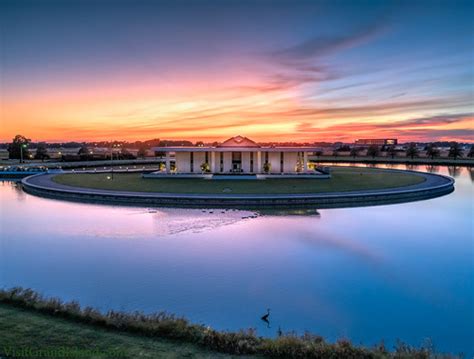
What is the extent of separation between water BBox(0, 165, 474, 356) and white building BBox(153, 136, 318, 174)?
60.0 feet

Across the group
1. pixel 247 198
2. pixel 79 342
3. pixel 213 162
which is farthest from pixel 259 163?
pixel 79 342

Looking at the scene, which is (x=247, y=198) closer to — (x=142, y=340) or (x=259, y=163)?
(x=259, y=163)

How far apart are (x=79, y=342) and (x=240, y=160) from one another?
3430 centimetres

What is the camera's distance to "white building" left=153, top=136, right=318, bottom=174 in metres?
39.5

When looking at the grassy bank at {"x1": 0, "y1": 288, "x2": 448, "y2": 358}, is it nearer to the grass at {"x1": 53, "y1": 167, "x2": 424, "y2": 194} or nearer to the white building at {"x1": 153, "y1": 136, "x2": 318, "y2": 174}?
the grass at {"x1": 53, "y1": 167, "x2": 424, "y2": 194}

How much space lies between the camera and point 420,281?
37.6 ft

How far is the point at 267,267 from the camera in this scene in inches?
493

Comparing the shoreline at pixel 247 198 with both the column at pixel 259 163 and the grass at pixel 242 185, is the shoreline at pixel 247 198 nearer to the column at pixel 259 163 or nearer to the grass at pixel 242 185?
the grass at pixel 242 185

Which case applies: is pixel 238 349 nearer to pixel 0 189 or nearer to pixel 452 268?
pixel 452 268

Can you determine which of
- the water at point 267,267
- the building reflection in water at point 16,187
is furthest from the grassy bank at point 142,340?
the building reflection in water at point 16,187

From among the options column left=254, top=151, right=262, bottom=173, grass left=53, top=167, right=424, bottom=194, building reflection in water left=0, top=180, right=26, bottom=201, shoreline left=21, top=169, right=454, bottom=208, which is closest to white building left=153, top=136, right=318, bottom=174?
column left=254, top=151, right=262, bottom=173

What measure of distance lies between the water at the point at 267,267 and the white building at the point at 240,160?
18299 mm

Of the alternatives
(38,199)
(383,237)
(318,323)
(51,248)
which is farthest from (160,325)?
(38,199)

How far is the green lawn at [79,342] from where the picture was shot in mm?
5895
